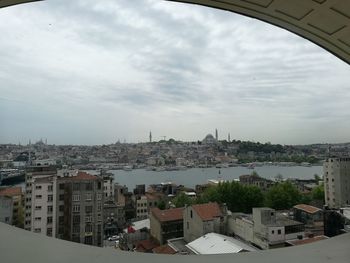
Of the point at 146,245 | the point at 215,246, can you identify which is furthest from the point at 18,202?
the point at 215,246

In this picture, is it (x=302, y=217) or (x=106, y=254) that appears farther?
(x=302, y=217)

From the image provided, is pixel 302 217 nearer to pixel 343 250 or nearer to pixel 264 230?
pixel 264 230

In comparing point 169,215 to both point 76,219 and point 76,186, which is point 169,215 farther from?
point 76,186

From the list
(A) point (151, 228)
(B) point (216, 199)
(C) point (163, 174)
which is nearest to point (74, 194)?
(A) point (151, 228)

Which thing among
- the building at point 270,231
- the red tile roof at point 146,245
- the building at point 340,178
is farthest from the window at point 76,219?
the building at point 340,178

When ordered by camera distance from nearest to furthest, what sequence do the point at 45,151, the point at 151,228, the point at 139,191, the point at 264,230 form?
the point at 264,230 < the point at 45,151 < the point at 151,228 < the point at 139,191

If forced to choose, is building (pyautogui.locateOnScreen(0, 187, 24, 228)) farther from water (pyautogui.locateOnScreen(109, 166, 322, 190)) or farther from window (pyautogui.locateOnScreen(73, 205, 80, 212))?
water (pyautogui.locateOnScreen(109, 166, 322, 190))

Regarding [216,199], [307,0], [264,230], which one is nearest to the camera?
[307,0]

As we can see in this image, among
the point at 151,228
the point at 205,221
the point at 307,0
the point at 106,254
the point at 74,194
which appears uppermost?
the point at 307,0
